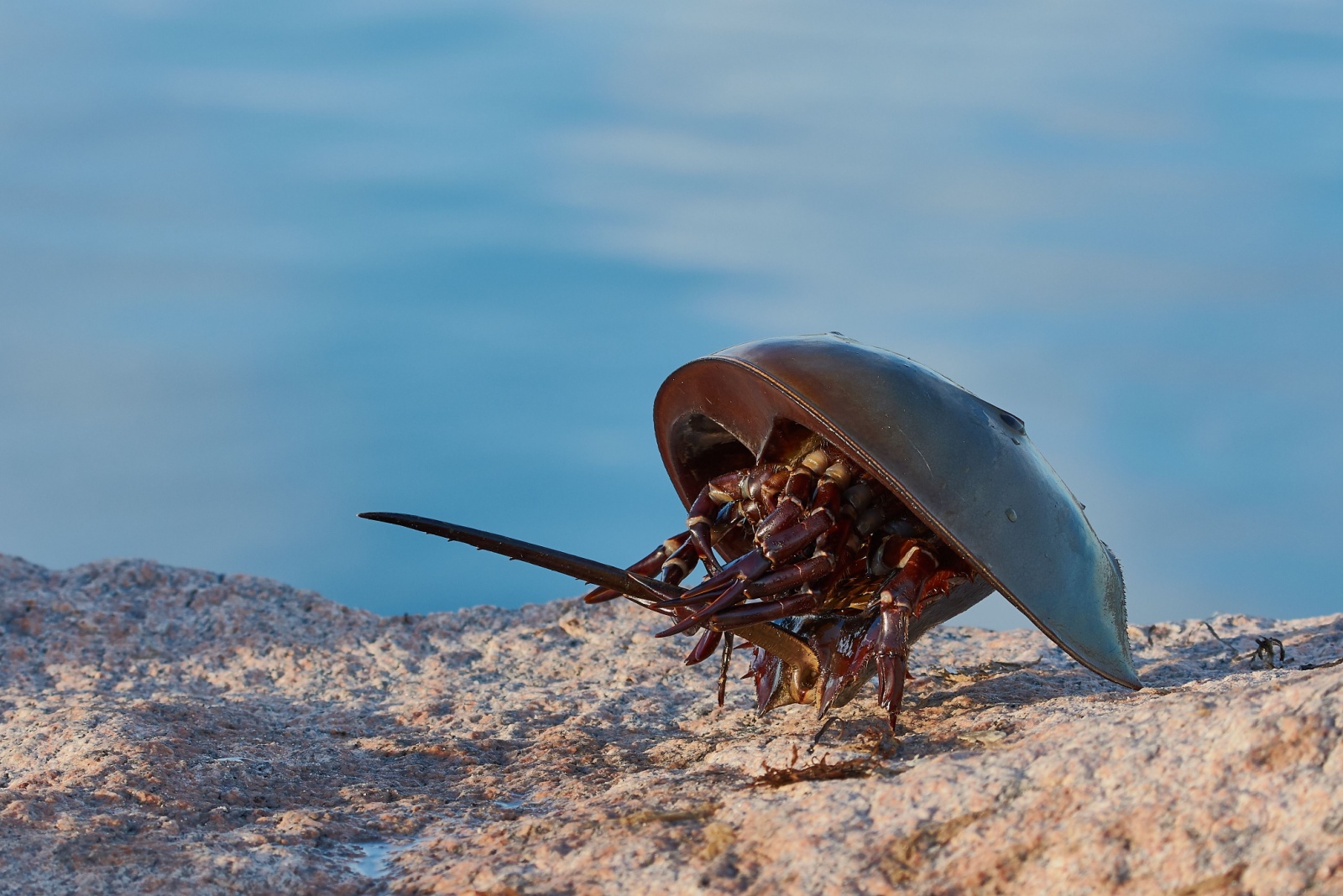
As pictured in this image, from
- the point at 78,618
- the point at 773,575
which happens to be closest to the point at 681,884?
the point at 773,575

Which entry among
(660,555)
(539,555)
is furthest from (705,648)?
(539,555)

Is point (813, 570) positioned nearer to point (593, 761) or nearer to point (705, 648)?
point (705, 648)

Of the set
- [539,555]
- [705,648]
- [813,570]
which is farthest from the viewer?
[705,648]

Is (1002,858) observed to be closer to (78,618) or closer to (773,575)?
(773,575)

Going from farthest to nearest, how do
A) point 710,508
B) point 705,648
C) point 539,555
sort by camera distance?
point 705,648 → point 710,508 → point 539,555

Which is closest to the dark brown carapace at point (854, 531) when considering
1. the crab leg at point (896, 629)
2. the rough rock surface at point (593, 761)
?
the crab leg at point (896, 629)

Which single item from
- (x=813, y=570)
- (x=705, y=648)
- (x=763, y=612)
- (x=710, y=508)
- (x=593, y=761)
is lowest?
(x=593, y=761)
